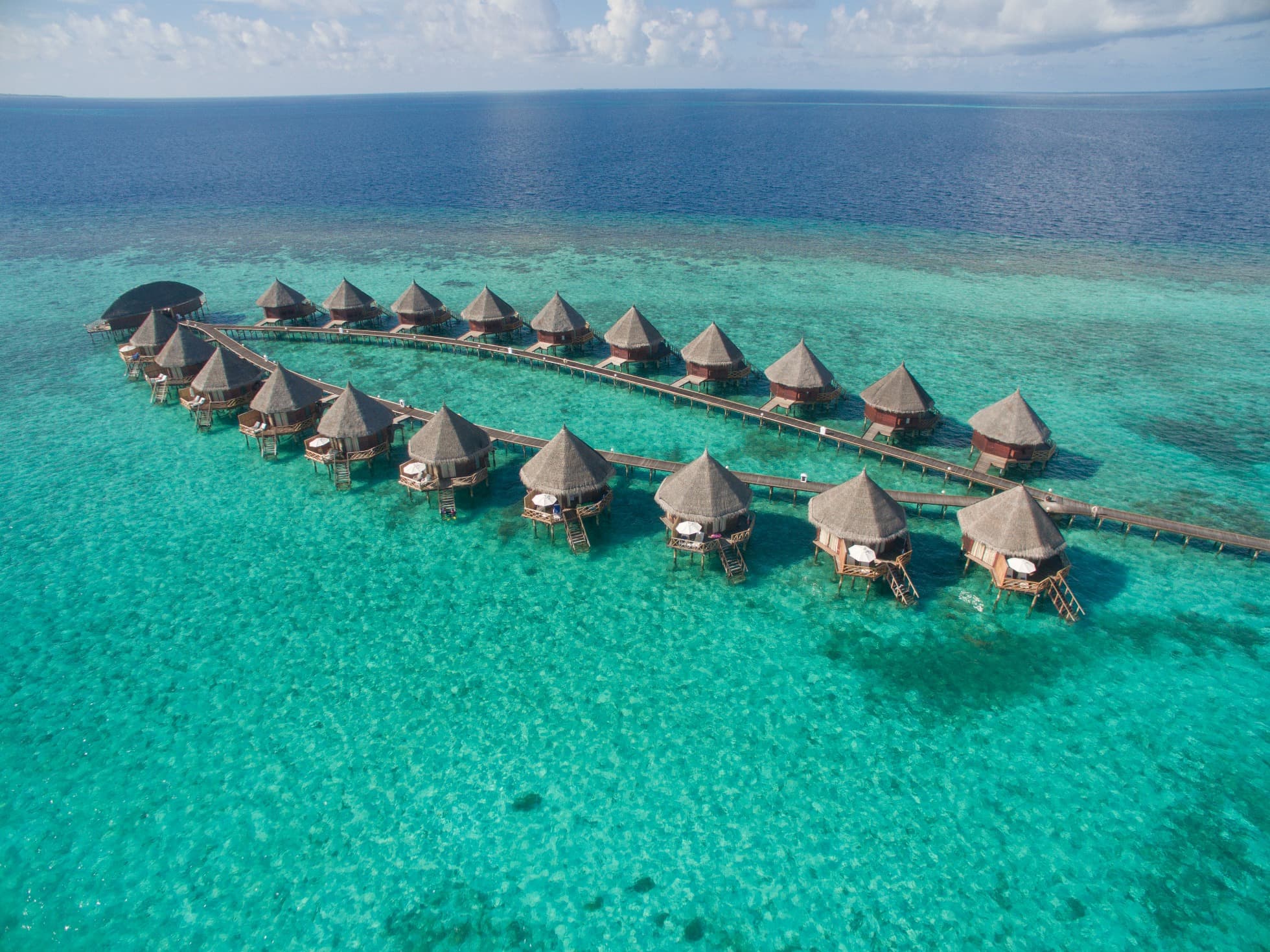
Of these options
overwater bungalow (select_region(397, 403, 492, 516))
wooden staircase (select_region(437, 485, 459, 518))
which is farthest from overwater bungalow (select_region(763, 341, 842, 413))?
wooden staircase (select_region(437, 485, 459, 518))

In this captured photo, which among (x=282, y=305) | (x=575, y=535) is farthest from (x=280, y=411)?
(x=282, y=305)

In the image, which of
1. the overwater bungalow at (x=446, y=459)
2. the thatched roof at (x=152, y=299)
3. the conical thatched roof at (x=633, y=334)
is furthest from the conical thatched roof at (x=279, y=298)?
the overwater bungalow at (x=446, y=459)

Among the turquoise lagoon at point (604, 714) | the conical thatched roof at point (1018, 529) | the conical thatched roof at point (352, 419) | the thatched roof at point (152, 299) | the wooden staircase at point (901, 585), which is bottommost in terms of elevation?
the turquoise lagoon at point (604, 714)

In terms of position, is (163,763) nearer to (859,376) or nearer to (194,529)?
(194,529)

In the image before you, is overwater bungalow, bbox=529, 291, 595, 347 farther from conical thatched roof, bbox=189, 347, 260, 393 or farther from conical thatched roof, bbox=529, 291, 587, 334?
conical thatched roof, bbox=189, 347, 260, 393

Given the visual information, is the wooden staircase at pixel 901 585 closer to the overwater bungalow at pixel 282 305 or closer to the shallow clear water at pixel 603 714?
the shallow clear water at pixel 603 714

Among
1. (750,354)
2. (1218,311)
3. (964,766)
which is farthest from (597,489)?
(1218,311)
